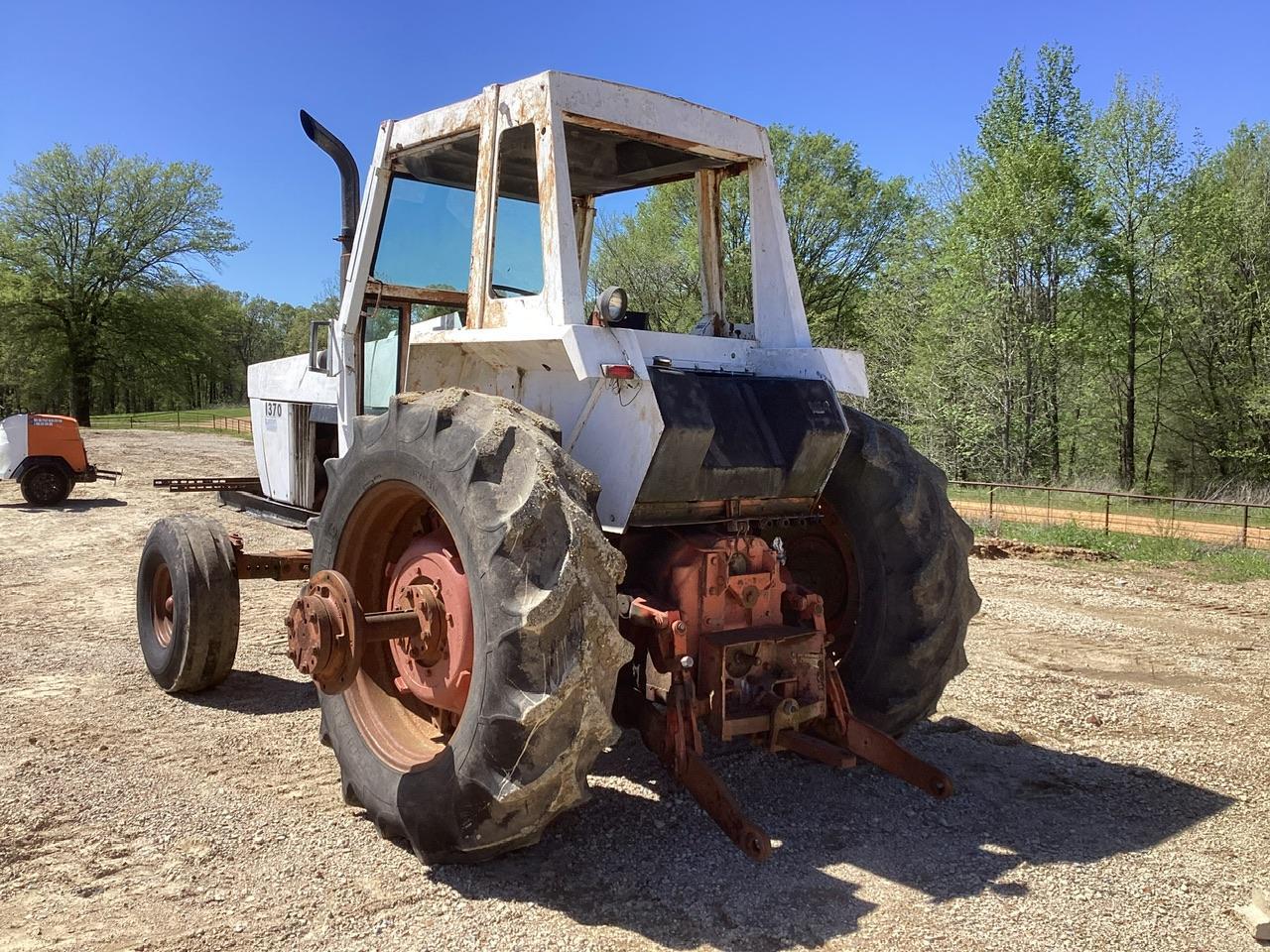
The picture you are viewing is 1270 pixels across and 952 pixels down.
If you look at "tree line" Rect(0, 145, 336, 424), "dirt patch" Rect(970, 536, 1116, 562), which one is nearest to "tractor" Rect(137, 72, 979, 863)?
"dirt patch" Rect(970, 536, 1116, 562)

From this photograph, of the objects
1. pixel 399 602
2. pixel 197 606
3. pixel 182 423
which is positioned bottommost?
pixel 197 606

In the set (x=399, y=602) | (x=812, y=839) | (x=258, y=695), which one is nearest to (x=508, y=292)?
(x=399, y=602)

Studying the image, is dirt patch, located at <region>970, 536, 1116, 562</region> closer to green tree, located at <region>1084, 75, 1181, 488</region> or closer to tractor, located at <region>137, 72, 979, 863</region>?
tractor, located at <region>137, 72, 979, 863</region>

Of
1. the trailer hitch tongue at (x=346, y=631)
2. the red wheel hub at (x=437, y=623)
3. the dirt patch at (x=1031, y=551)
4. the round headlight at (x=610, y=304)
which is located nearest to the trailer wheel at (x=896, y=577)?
the round headlight at (x=610, y=304)

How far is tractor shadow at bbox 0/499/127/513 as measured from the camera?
14.8 metres

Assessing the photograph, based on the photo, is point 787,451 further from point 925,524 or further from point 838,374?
point 925,524

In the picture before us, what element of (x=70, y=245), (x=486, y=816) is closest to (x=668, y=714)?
(x=486, y=816)

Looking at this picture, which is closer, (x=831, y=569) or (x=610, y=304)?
(x=610, y=304)

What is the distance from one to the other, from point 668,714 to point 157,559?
376 cm

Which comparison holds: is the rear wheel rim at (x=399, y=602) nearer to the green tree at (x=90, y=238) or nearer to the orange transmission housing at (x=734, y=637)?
the orange transmission housing at (x=734, y=637)

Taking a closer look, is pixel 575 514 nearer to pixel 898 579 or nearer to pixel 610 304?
pixel 610 304

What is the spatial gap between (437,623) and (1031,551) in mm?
10306

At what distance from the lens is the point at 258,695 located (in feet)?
19.0

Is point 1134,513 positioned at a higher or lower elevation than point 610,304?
lower
